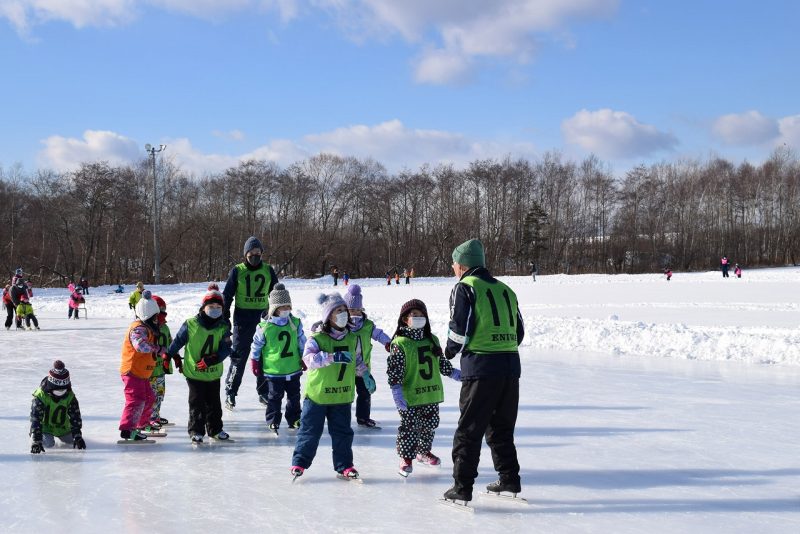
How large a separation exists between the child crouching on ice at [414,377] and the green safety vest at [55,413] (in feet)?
9.04

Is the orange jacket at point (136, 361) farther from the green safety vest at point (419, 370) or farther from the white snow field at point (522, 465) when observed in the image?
the green safety vest at point (419, 370)

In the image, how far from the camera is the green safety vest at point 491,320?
364 centimetres

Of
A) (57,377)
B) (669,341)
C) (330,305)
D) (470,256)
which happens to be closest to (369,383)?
(330,305)

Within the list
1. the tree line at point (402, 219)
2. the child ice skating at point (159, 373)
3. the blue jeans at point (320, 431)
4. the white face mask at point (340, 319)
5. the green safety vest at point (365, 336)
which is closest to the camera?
the white face mask at point (340, 319)

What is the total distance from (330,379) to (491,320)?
3.87 ft

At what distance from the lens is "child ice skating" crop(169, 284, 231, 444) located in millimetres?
5137

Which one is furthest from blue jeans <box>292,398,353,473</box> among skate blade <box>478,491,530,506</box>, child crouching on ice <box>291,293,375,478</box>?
skate blade <box>478,491,530,506</box>

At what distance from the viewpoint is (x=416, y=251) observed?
5650cm

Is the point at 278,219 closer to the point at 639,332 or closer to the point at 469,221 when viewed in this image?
the point at 469,221

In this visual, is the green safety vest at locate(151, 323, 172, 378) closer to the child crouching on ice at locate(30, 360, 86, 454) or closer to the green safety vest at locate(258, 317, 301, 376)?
the child crouching on ice at locate(30, 360, 86, 454)

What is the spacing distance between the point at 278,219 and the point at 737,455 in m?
50.9

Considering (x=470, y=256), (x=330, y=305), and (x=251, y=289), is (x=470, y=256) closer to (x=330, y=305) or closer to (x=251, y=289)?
(x=330, y=305)

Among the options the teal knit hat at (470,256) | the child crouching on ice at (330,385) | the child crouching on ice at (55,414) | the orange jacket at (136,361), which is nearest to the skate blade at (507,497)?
the child crouching on ice at (330,385)

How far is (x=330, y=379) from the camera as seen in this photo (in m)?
4.17
